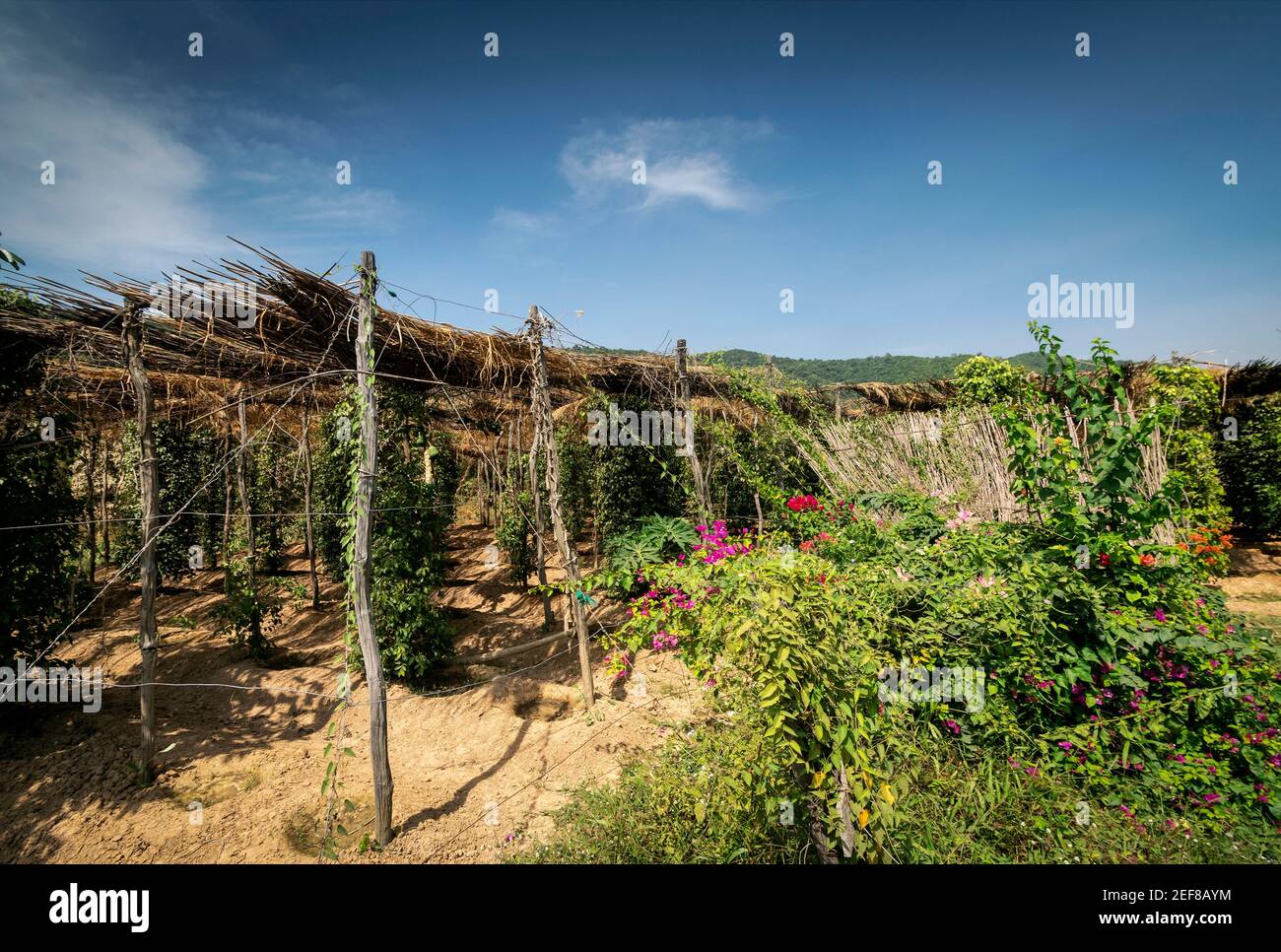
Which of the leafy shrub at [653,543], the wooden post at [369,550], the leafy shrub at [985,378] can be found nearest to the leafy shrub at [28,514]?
the wooden post at [369,550]

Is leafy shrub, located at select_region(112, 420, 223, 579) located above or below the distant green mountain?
below

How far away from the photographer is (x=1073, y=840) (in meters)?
2.59

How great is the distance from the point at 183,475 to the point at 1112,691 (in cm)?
1271

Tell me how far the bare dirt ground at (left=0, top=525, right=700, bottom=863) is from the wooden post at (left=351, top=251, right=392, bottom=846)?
0.20m

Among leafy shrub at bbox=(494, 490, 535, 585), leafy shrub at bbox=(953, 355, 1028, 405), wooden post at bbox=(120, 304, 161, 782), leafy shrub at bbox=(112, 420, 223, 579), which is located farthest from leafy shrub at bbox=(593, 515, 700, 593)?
leafy shrub at bbox=(112, 420, 223, 579)

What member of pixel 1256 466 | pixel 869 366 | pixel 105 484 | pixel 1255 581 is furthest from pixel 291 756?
pixel 869 366

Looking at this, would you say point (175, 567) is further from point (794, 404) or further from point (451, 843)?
point (794, 404)

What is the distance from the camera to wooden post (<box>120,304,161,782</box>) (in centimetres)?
411

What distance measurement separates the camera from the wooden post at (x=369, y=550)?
3.61m

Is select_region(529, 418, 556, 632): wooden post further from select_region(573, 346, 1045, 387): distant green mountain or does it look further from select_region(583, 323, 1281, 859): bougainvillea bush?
select_region(573, 346, 1045, 387): distant green mountain

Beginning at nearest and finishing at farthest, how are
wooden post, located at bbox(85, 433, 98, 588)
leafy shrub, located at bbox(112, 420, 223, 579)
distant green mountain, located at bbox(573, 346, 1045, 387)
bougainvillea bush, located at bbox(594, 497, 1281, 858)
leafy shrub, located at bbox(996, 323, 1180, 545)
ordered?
bougainvillea bush, located at bbox(594, 497, 1281, 858) → leafy shrub, located at bbox(996, 323, 1180, 545) → wooden post, located at bbox(85, 433, 98, 588) → leafy shrub, located at bbox(112, 420, 223, 579) → distant green mountain, located at bbox(573, 346, 1045, 387)

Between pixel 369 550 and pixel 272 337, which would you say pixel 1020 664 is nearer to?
pixel 369 550

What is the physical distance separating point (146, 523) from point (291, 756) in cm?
234
